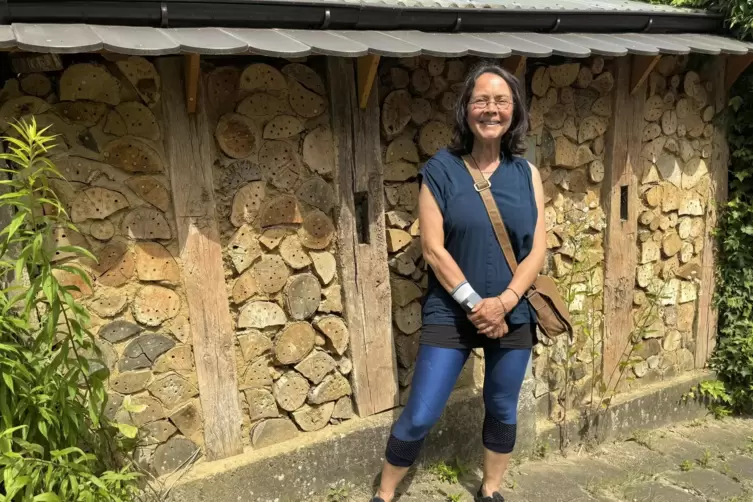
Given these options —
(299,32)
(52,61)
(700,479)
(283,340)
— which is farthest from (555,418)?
(52,61)

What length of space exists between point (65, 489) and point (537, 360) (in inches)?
105

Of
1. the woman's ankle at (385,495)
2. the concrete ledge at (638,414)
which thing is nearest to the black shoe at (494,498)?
the woman's ankle at (385,495)

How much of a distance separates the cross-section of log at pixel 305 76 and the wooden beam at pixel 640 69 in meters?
1.98

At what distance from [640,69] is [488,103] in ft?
5.26

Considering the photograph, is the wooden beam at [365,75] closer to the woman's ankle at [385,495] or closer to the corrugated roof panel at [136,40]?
the corrugated roof panel at [136,40]

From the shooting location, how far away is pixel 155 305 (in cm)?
273

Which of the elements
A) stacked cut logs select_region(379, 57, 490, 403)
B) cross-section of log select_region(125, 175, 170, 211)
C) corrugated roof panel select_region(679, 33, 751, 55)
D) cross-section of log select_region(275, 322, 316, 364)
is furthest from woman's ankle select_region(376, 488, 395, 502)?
corrugated roof panel select_region(679, 33, 751, 55)

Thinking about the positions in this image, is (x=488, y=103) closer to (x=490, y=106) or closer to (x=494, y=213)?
(x=490, y=106)

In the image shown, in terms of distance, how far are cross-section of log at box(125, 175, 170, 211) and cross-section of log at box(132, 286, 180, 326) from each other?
0.37 metres

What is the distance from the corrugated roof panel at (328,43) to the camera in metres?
2.43

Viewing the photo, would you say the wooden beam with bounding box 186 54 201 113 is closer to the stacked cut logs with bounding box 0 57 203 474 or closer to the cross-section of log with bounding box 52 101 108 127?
the stacked cut logs with bounding box 0 57 203 474

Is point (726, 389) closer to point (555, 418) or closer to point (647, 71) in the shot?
point (555, 418)

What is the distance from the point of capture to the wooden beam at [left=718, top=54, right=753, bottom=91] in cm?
399

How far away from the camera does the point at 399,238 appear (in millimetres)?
3275
